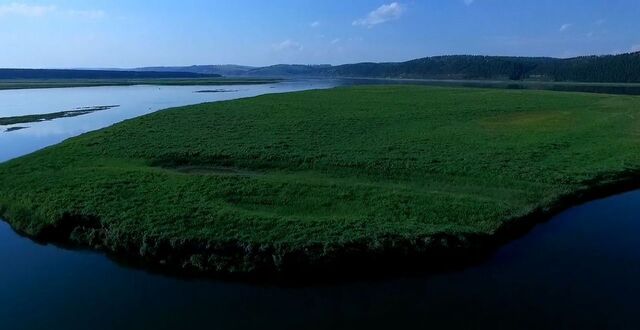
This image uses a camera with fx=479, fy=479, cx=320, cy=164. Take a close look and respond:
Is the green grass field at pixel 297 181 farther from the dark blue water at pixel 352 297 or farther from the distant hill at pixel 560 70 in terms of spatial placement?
the distant hill at pixel 560 70

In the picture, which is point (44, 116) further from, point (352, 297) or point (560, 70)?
point (560, 70)

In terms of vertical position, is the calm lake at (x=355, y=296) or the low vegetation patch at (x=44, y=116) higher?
the low vegetation patch at (x=44, y=116)

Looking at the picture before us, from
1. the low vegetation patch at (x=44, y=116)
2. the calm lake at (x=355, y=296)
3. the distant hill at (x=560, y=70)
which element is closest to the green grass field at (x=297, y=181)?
the calm lake at (x=355, y=296)

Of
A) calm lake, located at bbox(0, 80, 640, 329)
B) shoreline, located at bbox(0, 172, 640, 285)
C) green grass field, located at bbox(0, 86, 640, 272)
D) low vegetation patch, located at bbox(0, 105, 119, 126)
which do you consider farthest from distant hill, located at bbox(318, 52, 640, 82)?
shoreline, located at bbox(0, 172, 640, 285)

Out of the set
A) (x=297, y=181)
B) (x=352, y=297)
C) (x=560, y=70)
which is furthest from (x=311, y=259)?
(x=560, y=70)

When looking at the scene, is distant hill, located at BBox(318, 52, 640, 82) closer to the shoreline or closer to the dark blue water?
the dark blue water

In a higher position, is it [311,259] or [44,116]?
[44,116]
